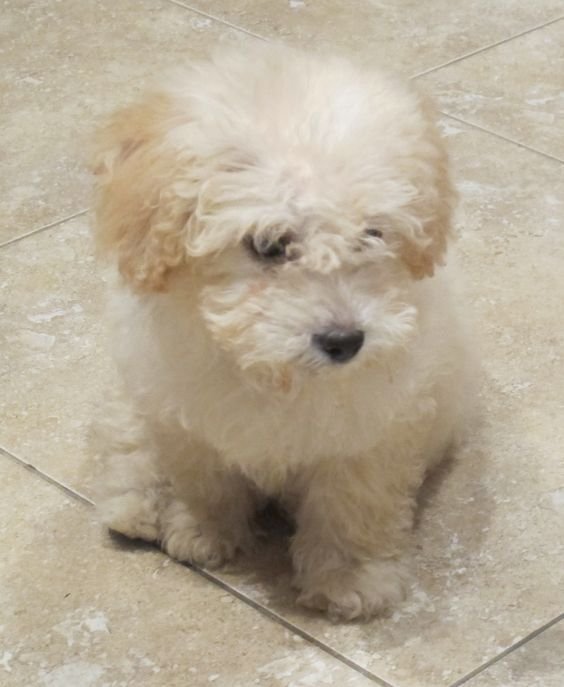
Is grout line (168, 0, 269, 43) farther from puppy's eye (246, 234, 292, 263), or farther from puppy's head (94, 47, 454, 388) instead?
puppy's eye (246, 234, 292, 263)

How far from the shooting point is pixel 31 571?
7.04ft

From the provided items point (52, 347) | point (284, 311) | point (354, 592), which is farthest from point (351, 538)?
point (52, 347)

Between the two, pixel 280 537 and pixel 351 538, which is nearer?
pixel 351 538

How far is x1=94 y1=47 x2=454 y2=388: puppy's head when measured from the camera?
1.79m

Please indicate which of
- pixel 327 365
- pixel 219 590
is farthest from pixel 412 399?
pixel 219 590

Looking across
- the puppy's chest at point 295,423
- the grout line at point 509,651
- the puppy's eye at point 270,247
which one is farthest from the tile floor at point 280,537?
the puppy's eye at point 270,247

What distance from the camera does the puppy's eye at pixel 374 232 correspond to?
1.84m

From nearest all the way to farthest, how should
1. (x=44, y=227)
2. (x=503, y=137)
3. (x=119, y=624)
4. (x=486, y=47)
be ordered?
(x=119, y=624)
(x=44, y=227)
(x=503, y=137)
(x=486, y=47)

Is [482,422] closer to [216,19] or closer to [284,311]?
[284,311]

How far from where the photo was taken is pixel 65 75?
3.59m

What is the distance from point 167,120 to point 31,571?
729mm

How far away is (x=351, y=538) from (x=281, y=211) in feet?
1.83

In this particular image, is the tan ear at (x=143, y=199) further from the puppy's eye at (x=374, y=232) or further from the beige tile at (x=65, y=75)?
the beige tile at (x=65, y=75)

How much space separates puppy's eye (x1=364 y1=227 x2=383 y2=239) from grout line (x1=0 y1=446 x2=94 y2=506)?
0.72 metres
